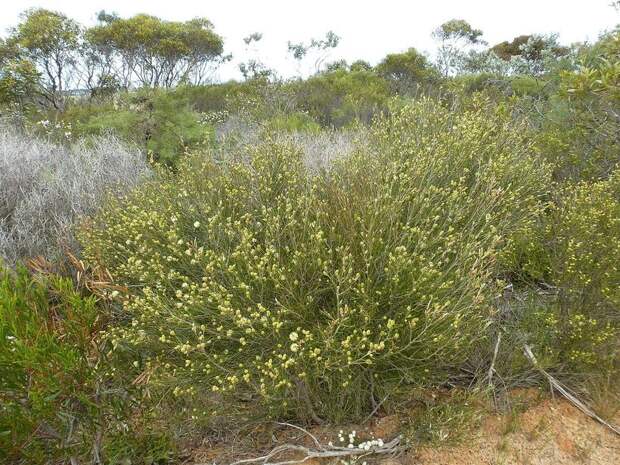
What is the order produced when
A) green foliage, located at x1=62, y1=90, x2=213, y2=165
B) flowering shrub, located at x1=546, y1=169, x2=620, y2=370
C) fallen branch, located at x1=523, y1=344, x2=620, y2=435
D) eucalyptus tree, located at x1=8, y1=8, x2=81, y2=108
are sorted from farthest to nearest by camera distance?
eucalyptus tree, located at x1=8, y1=8, x2=81, y2=108, green foliage, located at x1=62, y1=90, x2=213, y2=165, flowering shrub, located at x1=546, y1=169, x2=620, y2=370, fallen branch, located at x1=523, y1=344, x2=620, y2=435

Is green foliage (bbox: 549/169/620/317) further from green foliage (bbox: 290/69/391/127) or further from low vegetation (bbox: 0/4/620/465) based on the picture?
green foliage (bbox: 290/69/391/127)

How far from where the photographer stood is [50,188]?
4281mm

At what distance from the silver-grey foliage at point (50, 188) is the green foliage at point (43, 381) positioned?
4.50ft

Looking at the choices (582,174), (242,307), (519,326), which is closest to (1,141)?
(242,307)

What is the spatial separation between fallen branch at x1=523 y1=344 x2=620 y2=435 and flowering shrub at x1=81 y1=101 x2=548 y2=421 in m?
0.38

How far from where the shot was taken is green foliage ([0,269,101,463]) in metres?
1.83

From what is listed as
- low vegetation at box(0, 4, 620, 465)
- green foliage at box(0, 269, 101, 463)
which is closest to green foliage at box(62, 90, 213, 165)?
low vegetation at box(0, 4, 620, 465)

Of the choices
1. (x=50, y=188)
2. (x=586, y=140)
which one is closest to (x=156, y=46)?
(x=50, y=188)

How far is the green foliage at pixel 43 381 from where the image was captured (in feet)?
6.01

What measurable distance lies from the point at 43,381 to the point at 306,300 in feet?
4.08

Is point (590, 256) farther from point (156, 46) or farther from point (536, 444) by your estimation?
point (156, 46)

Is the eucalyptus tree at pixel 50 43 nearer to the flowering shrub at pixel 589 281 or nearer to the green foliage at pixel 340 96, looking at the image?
the green foliage at pixel 340 96

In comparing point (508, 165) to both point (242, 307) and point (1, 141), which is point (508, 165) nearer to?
point (242, 307)

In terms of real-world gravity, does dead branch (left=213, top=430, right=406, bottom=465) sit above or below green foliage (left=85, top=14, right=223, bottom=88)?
below
